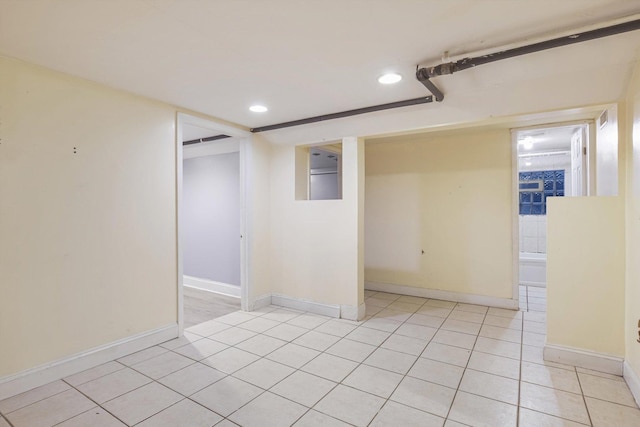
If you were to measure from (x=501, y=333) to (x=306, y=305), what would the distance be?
2.21m

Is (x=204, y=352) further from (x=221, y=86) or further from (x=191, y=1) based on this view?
(x=191, y=1)

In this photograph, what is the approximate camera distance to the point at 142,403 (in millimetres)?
2098

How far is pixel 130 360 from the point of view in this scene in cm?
269

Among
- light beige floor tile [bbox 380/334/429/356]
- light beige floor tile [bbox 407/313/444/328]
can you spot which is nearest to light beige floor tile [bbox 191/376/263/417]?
light beige floor tile [bbox 380/334/429/356]

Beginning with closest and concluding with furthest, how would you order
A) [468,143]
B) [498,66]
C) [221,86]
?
1. [498,66]
2. [221,86]
3. [468,143]

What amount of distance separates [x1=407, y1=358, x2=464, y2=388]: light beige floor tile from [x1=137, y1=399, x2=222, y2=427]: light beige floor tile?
1.49 metres

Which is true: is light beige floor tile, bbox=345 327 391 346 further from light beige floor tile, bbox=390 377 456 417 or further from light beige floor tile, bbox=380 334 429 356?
light beige floor tile, bbox=390 377 456 417

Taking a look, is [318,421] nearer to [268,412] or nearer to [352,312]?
[268,412]

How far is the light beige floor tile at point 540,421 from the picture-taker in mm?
1869

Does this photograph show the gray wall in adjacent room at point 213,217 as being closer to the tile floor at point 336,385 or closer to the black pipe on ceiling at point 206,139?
the black pipe on ceiling at point 206,139

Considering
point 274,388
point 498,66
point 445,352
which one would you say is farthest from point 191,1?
point 445,352

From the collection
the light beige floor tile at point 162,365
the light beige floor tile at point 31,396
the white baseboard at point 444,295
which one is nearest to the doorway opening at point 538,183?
the white baseboard at point 444,295

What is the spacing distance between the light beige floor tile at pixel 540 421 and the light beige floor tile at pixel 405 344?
3.08ft

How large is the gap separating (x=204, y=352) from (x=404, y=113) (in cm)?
297
